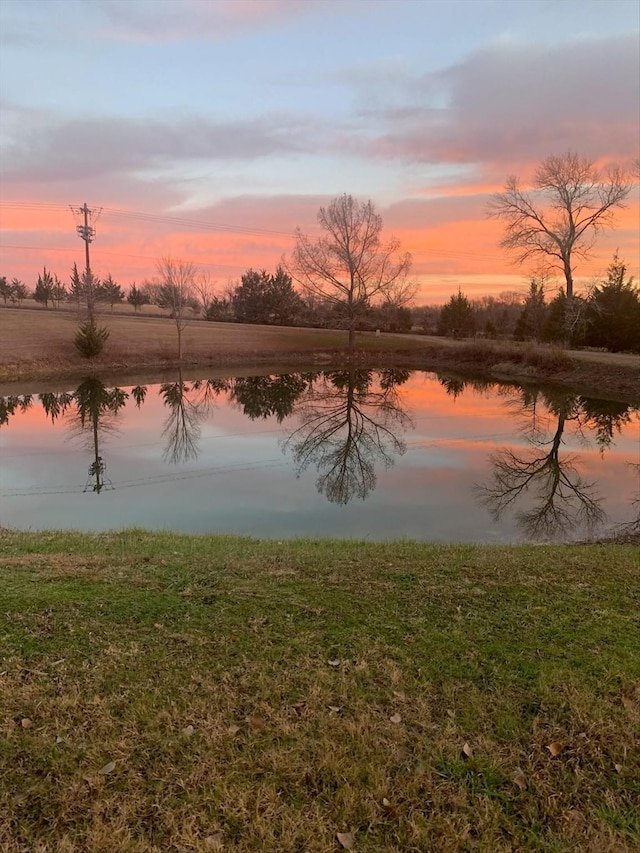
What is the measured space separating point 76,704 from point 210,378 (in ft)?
105

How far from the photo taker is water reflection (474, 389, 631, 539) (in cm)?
1052

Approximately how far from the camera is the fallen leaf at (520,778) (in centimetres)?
271

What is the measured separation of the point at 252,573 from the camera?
17.9 ft

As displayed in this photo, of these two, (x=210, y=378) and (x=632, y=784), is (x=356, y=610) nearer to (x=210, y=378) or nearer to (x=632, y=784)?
(x=632, y=784)

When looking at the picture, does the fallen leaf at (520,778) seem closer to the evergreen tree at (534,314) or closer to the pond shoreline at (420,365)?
the pond shoreline at (420,365)

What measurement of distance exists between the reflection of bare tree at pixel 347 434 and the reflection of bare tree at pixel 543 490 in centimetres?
280

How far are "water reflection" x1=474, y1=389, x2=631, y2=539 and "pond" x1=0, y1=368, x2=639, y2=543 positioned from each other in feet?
0.19

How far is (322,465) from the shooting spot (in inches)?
576

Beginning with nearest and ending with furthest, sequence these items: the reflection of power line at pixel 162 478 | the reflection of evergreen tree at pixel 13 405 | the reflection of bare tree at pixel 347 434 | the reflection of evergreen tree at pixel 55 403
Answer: the reflection of power line at pixel 162 478 < the reflection of bare tree at pixel 347 434 < the reflection of evergreen tree at pixel 13 405 < the reflection of evergreen tree at pixel 55 403

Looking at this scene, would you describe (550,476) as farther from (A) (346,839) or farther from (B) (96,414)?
(B) (96,414)

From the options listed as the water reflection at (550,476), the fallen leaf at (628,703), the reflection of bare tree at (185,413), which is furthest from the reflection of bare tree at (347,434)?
the fallen leaf at (628,703)

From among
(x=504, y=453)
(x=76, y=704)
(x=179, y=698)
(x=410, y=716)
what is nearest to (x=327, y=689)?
(x=410, y=716)

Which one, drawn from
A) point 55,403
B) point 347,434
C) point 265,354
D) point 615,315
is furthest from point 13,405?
point 615,315

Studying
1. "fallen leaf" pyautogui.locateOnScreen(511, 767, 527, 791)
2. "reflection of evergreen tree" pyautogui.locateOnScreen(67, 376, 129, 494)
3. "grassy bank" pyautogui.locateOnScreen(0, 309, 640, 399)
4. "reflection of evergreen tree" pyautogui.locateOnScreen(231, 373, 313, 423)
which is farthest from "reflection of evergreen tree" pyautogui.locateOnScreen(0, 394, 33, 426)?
"fallen leaf" pyautogui.locateOnScreen(511, 767, 527, 791)
